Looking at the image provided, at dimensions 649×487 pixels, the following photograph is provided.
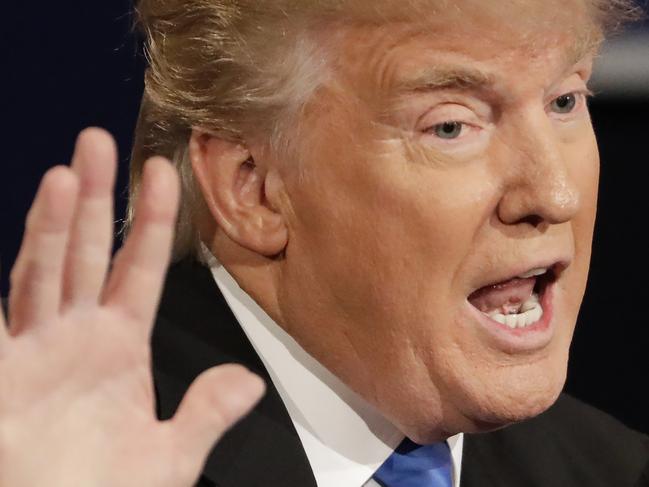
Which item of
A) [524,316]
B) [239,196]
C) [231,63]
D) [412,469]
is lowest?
[412,469]

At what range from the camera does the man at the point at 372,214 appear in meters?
1.18

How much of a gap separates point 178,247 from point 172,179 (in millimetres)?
450

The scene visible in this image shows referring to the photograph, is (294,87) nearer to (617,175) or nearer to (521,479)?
(521,479)

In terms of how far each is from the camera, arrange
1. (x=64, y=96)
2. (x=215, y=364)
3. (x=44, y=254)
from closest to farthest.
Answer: (x=44, y=254) → (x=215, y=364) → (x=64, y=96)

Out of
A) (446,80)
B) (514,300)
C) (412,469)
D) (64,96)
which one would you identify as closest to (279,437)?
(412,469)

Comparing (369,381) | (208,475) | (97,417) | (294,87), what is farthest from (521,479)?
(97,417)

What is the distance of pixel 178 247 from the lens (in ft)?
4.43

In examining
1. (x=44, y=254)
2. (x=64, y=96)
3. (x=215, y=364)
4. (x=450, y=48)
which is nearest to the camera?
(x=44, y=254)

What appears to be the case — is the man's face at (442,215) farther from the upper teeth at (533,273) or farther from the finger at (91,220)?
the finger at (91,220)

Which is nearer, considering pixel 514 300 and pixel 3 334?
pixel 3 334

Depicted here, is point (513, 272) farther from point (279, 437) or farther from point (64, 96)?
point (64, 96)

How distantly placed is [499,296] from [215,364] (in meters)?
0.27

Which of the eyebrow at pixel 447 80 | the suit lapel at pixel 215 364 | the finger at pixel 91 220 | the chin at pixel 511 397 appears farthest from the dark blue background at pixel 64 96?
the finger at pixel 91 220

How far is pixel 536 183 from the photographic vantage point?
1171 mm
